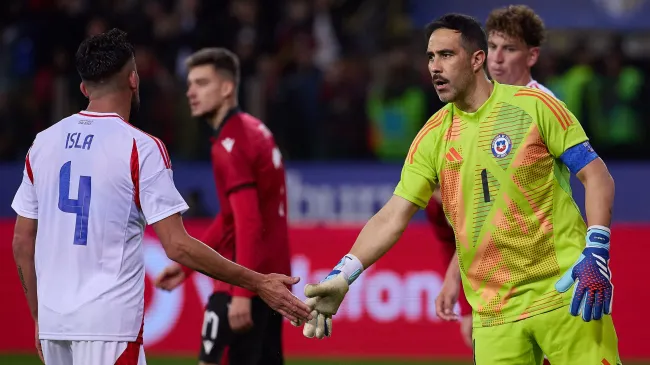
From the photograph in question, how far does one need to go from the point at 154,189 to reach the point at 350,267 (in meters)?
1.13

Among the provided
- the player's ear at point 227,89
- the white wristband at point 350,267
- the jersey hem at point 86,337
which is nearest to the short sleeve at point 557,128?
the white wristband at point 350,267

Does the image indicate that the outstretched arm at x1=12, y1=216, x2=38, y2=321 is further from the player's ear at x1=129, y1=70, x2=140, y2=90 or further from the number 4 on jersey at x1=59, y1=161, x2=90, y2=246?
the player's ear at x1=129, y1=70, x2=140, y2=90

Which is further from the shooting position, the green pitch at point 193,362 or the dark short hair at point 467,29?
the green pitch at point 193,362

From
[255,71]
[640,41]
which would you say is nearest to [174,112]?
[255,71]

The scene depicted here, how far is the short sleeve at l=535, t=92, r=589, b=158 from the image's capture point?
5496 millimetres

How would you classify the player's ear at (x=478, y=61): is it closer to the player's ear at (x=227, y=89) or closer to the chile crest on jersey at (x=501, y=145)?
the chile crest on jersey at (x=501, y=145)

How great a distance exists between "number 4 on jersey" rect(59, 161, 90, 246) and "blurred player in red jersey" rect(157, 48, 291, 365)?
1.94 m

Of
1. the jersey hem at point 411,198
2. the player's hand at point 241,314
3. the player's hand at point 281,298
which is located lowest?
the player's hand at point 241,314

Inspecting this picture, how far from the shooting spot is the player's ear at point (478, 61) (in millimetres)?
A: 5895

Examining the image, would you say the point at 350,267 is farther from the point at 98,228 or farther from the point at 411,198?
the point at 98,228

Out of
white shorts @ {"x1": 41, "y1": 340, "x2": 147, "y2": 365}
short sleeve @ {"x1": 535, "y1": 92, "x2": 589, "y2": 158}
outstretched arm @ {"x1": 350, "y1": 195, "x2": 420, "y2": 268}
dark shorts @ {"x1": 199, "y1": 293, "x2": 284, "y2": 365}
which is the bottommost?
dark shorts @ {"x1": 199, "y1": 293, "x2": 284, "y2": 365}

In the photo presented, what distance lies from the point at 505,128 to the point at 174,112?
1040 cm

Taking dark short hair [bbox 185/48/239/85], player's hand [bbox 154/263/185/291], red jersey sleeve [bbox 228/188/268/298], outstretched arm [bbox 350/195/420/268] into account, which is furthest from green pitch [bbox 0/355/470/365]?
outstretched arm [bbox 350/195/420/268]

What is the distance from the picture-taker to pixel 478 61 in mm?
5910
